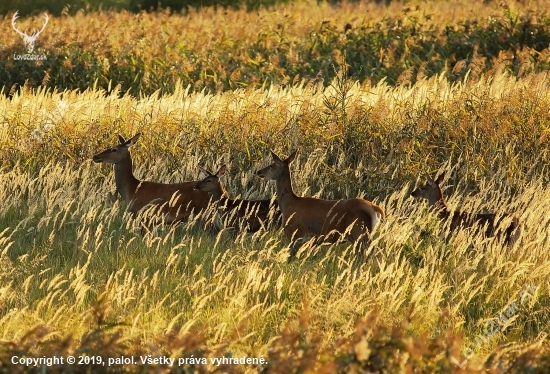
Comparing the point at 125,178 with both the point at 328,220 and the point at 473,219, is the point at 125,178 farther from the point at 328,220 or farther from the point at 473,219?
the point at 473,219

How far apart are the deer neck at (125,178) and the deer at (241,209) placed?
3.41ft

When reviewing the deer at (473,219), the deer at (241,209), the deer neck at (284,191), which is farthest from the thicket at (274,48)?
the deer neck at (284,191)

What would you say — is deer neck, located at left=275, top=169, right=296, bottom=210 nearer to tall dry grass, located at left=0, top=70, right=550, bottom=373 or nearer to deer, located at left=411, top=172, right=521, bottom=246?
tall dry grass, located at left=0, top=70, right=550, bottom=373

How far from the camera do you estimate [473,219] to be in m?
9.89

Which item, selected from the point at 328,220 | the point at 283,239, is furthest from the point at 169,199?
the point at 328,220

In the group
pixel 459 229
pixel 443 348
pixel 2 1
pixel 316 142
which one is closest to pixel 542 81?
pixel 316 142

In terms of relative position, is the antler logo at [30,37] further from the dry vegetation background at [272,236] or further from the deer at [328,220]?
the deer at [328,220]

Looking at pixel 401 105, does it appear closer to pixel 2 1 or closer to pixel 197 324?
pixel 197 324

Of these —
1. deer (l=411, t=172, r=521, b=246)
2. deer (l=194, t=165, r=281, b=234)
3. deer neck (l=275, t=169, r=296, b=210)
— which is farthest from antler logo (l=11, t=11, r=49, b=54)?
deer (l=411, t=172, r=521, b=246)

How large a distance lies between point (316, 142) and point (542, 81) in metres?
3.43

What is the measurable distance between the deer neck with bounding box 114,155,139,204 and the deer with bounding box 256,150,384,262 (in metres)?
2.01

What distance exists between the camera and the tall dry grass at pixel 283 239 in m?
6.75

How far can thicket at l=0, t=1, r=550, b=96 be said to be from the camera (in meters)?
20.4

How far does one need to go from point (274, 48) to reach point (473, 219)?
13.2 metres
